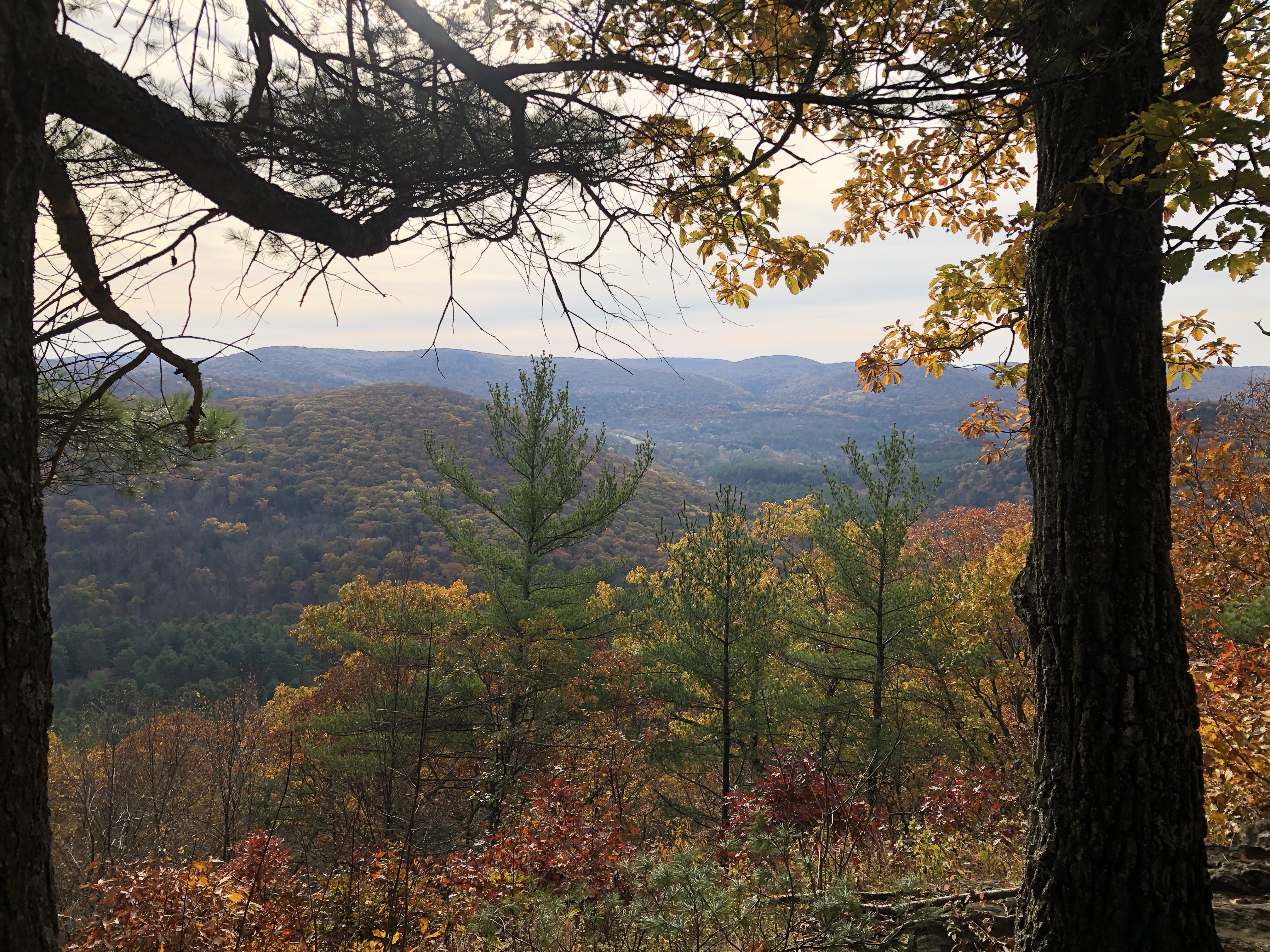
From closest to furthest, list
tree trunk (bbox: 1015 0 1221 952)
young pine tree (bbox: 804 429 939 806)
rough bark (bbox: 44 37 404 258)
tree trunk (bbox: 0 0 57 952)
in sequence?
tree trunk (bbox: 0 0 57 952) < rough bark (bbox: 44 37 404 258) < tree trunk (bbox: 1015 0 1221 952) < young pine tree (bbox: 804 429 939 806)

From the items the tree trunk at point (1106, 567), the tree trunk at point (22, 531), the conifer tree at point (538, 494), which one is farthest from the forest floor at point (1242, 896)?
the conifer tree at point (538, 494)

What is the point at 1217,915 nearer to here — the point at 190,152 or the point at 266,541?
the point at 190,152

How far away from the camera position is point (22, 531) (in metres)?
1.16

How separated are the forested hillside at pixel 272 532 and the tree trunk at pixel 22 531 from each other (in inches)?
1554

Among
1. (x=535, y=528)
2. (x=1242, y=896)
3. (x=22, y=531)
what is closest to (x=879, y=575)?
(x=535, y=528)

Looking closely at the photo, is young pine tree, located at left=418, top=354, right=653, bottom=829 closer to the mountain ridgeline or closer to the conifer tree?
the conifer tree

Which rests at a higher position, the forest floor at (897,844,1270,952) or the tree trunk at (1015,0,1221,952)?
the tree trunk at (1015,0,1221,952)

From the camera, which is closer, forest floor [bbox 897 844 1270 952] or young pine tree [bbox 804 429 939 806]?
forest floor [bbox 897 844 1270 952]

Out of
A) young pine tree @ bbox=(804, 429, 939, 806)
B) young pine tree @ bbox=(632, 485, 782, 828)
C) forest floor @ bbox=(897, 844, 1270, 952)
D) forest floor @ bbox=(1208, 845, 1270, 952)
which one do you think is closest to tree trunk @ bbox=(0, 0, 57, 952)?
forest floor @ bbox=(897, 844, 1270, 952)

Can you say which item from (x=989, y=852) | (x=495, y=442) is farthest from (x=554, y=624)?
(x=989, y=852)

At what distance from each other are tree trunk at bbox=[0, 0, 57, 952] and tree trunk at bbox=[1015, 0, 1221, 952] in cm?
223

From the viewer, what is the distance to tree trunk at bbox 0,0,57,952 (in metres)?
1.09

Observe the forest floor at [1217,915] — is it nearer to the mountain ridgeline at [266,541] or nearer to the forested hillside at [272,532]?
the mountain ridgeline at [266,541]

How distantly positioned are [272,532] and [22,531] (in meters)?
69.8
